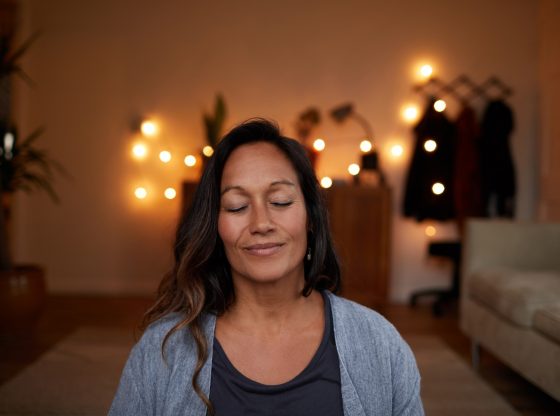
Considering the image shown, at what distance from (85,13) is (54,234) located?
184cm

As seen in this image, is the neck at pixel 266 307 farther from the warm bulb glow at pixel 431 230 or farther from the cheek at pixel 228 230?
the warm bulb glow at pixel 431 230

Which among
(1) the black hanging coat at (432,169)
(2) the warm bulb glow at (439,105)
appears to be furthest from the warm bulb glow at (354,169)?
(2) the warm bulb glow at (439,105)

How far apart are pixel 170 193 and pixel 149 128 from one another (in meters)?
0.55

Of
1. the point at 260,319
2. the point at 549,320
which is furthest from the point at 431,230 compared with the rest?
the point at 260,319

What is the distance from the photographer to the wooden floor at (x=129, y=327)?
94.7 inches

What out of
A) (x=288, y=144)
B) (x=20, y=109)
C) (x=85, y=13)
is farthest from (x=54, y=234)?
(x=288, y=144)

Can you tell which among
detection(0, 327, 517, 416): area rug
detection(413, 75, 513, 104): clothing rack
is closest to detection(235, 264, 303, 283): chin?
detection(0, 327, 517, 416): area rug

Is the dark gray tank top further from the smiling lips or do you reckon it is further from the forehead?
the forehead

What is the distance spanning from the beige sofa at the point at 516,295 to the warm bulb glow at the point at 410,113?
1.79 m

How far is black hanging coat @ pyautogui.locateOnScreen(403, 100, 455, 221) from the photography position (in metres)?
4.26

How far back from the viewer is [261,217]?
1.05 meters

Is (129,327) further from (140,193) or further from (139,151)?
(139,151)

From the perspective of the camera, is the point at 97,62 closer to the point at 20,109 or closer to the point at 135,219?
the point at 20,109

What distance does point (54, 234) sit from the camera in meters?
4.58
